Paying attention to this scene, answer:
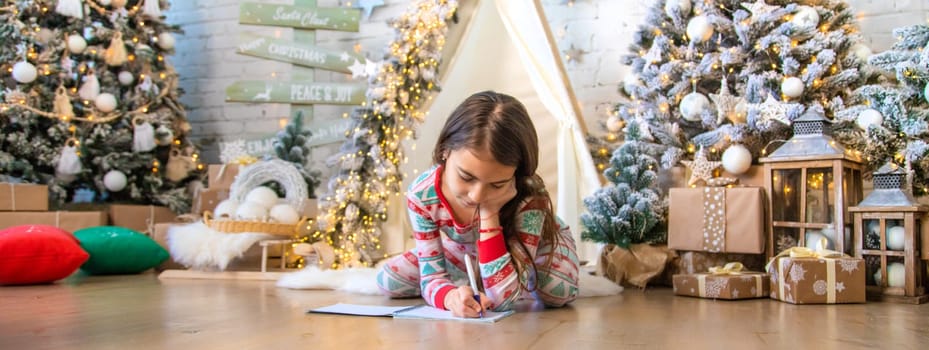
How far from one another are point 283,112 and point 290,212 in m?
1.13

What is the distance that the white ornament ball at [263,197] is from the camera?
3.35 m

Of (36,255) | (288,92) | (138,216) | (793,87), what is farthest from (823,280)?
(138,216)

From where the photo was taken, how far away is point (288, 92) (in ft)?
13.9

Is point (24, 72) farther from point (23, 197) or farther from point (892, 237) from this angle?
point (892, 237)

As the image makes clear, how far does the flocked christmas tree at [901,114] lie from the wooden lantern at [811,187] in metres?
0.10

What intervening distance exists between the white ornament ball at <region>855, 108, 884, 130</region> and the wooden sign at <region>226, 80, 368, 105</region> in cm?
249

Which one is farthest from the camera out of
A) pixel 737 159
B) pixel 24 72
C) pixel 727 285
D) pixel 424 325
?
pixel 24 72

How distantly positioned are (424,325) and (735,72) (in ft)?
6.12

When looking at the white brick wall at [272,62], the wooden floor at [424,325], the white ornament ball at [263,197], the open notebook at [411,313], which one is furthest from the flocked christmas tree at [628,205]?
the white ornament ball at [263,197]

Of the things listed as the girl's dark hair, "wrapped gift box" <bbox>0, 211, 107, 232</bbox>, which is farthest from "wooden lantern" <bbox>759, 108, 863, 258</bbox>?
"wrapped gift box" <bbox>0, 211, 107, 232</bbox>

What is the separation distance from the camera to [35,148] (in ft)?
11.9

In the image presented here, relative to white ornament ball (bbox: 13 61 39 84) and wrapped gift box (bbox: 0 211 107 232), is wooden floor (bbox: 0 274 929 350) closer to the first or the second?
wrapped gift box (bbox: 0 211 107 232)

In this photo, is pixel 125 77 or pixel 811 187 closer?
pixel 811 187

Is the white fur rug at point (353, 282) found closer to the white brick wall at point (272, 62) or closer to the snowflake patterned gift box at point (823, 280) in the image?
the snowflake patterned gift box at point (823, 280)
